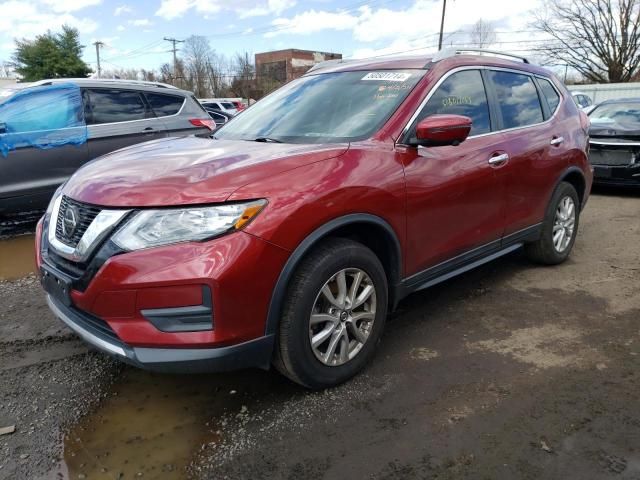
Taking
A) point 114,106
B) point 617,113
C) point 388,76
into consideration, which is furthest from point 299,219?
point 617,113

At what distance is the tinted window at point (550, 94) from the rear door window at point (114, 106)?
465 cm

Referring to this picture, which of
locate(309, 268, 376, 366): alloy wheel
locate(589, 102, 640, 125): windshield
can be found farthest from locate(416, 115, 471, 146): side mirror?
locate(589, 102, 640, 125): windshield

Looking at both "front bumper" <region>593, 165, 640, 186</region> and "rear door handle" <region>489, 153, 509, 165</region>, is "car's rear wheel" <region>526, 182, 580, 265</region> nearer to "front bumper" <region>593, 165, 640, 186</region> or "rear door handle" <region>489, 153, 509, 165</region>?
"rear door handle" <region>489, 153, 509, 165</region>

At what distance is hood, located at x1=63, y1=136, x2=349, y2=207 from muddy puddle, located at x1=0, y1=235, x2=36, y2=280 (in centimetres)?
244

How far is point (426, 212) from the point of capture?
311 centimetres

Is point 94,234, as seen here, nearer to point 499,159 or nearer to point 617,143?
point 499,159

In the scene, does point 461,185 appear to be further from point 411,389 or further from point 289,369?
point 289,369

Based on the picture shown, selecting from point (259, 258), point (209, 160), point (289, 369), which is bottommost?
point (289, 369)

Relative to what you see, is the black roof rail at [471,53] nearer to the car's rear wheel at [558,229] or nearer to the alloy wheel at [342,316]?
the car's rear wheel at [558,229]

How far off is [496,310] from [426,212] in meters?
1.20

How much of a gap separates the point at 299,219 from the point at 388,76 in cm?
147

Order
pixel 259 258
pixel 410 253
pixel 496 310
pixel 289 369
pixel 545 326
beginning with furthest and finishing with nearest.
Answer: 1. pixel 496 310
2. pixel 545 326
3. pixel 410 253
4. pixel 289 369
5. pixel 259 258

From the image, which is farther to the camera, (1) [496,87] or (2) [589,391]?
(1) [496,87]

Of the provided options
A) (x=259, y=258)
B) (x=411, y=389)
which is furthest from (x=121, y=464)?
(x=411, y=389)
